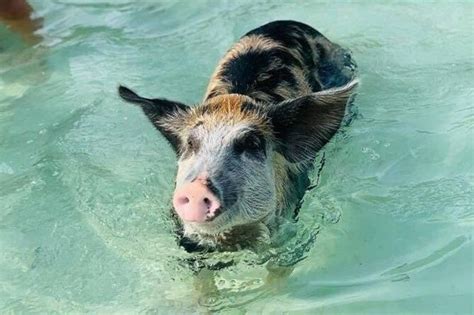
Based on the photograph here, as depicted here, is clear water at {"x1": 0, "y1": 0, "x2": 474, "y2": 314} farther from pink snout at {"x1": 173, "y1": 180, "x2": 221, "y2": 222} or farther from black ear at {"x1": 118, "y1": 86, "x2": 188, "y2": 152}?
pink snout at {"x1": 173, "y1": 180, "x2": 221, "y2": 222}

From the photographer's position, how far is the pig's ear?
14.1ft

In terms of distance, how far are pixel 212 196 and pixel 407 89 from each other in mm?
3094

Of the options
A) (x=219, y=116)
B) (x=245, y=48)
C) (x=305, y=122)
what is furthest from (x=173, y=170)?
(x=305, y=122)

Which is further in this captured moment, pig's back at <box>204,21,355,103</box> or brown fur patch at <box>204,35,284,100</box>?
brown fur patch at <box>204,35,284,100</box>

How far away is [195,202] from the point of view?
3.63 metres

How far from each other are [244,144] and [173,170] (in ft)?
4.33

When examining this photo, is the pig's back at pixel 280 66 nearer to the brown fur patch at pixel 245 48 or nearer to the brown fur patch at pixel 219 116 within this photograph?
the brown fur patch at pixel 245 48

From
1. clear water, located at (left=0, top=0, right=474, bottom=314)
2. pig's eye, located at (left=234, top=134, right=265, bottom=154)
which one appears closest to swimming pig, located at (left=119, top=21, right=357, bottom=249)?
pig's eye, located at (left=234, top=134, right=265, bottom=154)

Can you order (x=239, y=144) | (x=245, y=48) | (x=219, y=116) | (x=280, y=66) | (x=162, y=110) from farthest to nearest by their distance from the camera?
(x=245, y=48)
(x=280, y=66)
(x=162, y=110)
(x=219, y=116)
(x=239, y=144)

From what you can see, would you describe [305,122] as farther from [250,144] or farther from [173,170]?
[173,170]

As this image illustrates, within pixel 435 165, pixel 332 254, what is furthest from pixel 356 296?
pixel 435 165

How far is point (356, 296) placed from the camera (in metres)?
4.27

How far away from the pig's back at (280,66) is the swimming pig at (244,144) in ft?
0.03

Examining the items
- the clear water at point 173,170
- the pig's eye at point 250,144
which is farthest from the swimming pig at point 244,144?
the clear water at point 173,170
